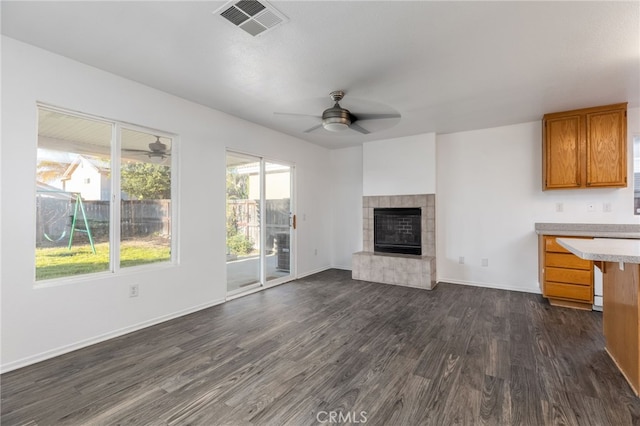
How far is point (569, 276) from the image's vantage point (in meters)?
3.72

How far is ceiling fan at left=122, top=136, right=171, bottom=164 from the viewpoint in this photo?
3.38 meters

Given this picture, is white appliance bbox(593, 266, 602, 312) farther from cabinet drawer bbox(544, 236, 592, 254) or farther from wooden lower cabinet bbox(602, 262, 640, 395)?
wooden lower cabinet bbox(602, 262, 640, 395)

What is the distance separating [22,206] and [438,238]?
18.0ft

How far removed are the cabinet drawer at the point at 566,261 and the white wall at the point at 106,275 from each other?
4456 mm

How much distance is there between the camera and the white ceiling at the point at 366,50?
2.03 m

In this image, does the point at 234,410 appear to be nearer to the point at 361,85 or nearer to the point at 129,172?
the point at 129,172

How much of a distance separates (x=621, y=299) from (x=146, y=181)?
15.2 feet

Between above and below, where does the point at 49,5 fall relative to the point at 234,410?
above

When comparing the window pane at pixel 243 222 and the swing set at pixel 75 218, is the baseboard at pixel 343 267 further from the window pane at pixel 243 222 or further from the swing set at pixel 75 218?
the swing set at pixel 75 218

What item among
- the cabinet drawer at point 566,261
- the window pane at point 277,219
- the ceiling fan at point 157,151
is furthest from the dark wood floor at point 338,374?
the ceiling fan at point 157,151

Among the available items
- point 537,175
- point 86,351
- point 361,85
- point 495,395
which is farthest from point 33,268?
point 537,175

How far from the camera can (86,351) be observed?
2623mm

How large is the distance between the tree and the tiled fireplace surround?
3.38 metres

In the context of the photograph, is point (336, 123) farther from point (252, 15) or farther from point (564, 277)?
point (564, 277)
